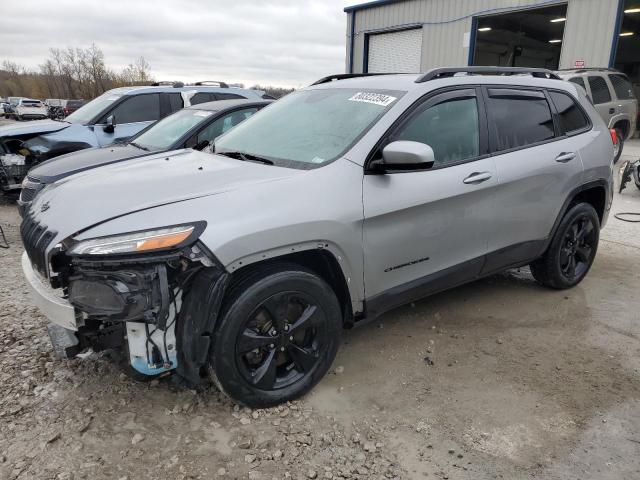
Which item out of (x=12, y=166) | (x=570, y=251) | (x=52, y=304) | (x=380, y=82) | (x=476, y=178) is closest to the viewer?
(x=52, y=304)

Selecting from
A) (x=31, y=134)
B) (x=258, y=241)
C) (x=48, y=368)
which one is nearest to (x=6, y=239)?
(x=31, y=134)

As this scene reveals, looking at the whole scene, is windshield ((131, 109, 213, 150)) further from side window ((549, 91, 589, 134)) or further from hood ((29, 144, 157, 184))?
side window ((549, 91, 589, 134))

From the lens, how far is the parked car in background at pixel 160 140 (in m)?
5.27

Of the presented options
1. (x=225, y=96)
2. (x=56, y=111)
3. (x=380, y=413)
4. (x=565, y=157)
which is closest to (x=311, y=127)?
(x=380, y=413)

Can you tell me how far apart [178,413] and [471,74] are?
298 centimetres

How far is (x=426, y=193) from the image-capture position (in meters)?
3.03

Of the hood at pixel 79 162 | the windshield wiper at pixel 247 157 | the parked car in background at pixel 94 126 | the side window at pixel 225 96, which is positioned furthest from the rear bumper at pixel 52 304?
the side window at pixel 225 96

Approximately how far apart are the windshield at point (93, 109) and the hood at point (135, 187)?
520cm

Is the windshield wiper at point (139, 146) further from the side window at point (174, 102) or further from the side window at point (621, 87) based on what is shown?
the side window at point (621, 87)

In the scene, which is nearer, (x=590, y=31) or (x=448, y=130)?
(x=448, y=130)

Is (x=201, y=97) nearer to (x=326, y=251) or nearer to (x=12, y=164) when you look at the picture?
(x=12, y=164)

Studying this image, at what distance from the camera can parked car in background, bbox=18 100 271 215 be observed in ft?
17.3

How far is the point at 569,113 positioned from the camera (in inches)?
163

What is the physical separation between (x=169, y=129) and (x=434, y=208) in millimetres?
4136
